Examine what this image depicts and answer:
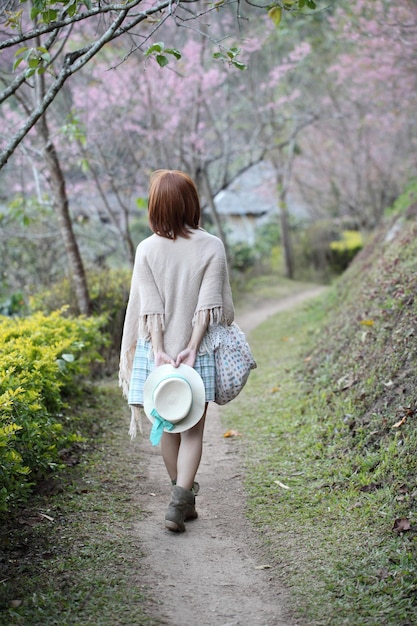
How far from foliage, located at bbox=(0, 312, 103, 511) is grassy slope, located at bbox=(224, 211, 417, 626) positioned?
1.38 m

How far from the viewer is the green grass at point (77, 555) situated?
113 inches

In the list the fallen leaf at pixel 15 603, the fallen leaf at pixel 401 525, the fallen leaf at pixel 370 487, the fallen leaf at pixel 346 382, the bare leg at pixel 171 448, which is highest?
the bare leg at pixel 171 448

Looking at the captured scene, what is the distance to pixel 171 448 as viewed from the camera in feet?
13.0

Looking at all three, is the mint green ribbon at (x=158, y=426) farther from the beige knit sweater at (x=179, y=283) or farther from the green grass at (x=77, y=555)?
the green grass at (x=77, y=555)

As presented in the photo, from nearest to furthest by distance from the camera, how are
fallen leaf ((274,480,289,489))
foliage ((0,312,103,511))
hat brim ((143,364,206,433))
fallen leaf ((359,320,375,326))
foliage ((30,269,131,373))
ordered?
foliage ((0,312,103,511))
hat brim ((143,364,206,433))
fallen leaf ((274,480,289,489))
fallen leaf ((359,320,375,326))
foliage ((30,269,131,373))

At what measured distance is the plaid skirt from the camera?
12.8 ft

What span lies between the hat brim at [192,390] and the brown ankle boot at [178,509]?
357mm

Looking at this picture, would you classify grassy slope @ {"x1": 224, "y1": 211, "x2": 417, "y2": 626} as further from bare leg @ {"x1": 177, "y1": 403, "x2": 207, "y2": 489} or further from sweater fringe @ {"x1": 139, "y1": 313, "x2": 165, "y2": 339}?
sweater fringe @ {"x1": 139, "y1": 313, "x2": 165, "y2": 339}

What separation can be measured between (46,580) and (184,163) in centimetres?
1212

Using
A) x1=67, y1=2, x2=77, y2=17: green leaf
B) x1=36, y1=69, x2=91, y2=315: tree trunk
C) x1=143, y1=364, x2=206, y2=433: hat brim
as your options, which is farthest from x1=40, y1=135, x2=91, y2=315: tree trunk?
x1=143, y1=364, x2=206, y2=433: hat brim

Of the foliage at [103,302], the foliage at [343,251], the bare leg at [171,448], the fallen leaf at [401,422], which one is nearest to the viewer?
the bare leg at [171,448]

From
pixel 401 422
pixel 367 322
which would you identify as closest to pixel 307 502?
pixel 401 422

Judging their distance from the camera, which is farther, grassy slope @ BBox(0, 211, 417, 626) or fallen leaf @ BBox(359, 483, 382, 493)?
fallen leaf @ BBox(359, 483, 382, 493)

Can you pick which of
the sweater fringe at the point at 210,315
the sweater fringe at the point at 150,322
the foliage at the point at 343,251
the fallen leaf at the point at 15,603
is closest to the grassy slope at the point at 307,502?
the fallen leaf at the point at 15,603
